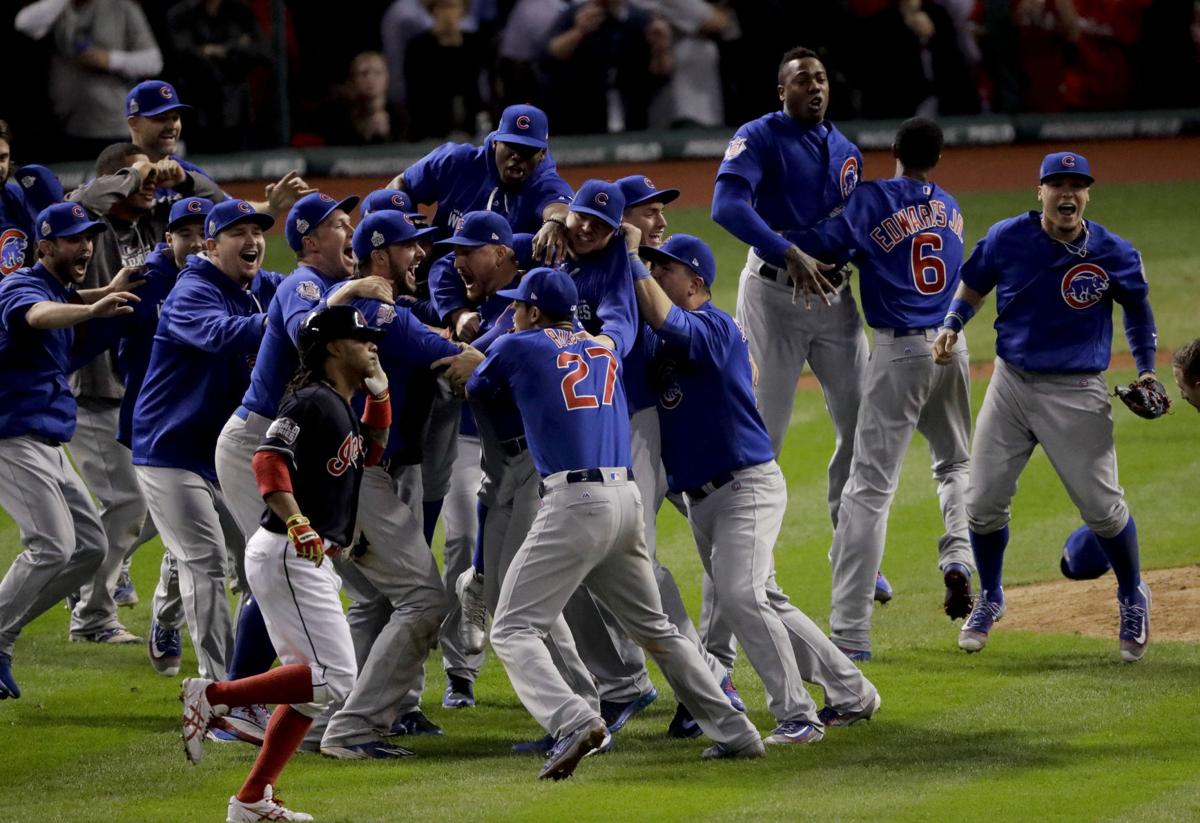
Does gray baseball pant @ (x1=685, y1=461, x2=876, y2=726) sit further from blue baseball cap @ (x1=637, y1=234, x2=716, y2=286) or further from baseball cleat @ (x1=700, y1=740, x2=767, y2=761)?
blue baseball cap @ (x1=637, y1=234, x2=716, y2=286)

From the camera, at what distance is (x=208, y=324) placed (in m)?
7.14

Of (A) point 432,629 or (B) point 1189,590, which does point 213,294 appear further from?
(B) point 1189,590

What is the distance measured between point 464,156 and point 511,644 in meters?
2.81

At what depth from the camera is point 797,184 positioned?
8.40 meters

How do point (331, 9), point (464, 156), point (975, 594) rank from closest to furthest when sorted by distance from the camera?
point (464, 156)
point (975, 594)
point (331, 9)

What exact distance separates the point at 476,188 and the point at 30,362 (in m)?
2.00

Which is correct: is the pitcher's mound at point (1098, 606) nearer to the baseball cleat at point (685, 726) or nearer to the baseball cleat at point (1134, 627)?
the baseball cleat at point (1134, 627)

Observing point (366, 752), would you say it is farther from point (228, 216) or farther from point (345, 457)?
point (228, 216)

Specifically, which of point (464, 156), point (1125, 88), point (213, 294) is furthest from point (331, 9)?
point (213, 294)

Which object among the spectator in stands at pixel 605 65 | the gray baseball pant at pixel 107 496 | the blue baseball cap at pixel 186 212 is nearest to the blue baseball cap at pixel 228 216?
the blue baseball cap at pixel 186 212

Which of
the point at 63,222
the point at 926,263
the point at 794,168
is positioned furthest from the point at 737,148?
the point at 63,222

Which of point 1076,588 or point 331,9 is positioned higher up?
point 331,9

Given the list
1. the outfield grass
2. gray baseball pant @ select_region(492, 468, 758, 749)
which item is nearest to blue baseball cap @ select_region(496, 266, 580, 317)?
gray baseball pant @ select_region(492, 468, 758, 749)

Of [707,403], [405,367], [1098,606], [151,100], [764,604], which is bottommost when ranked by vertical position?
[1098,606]
